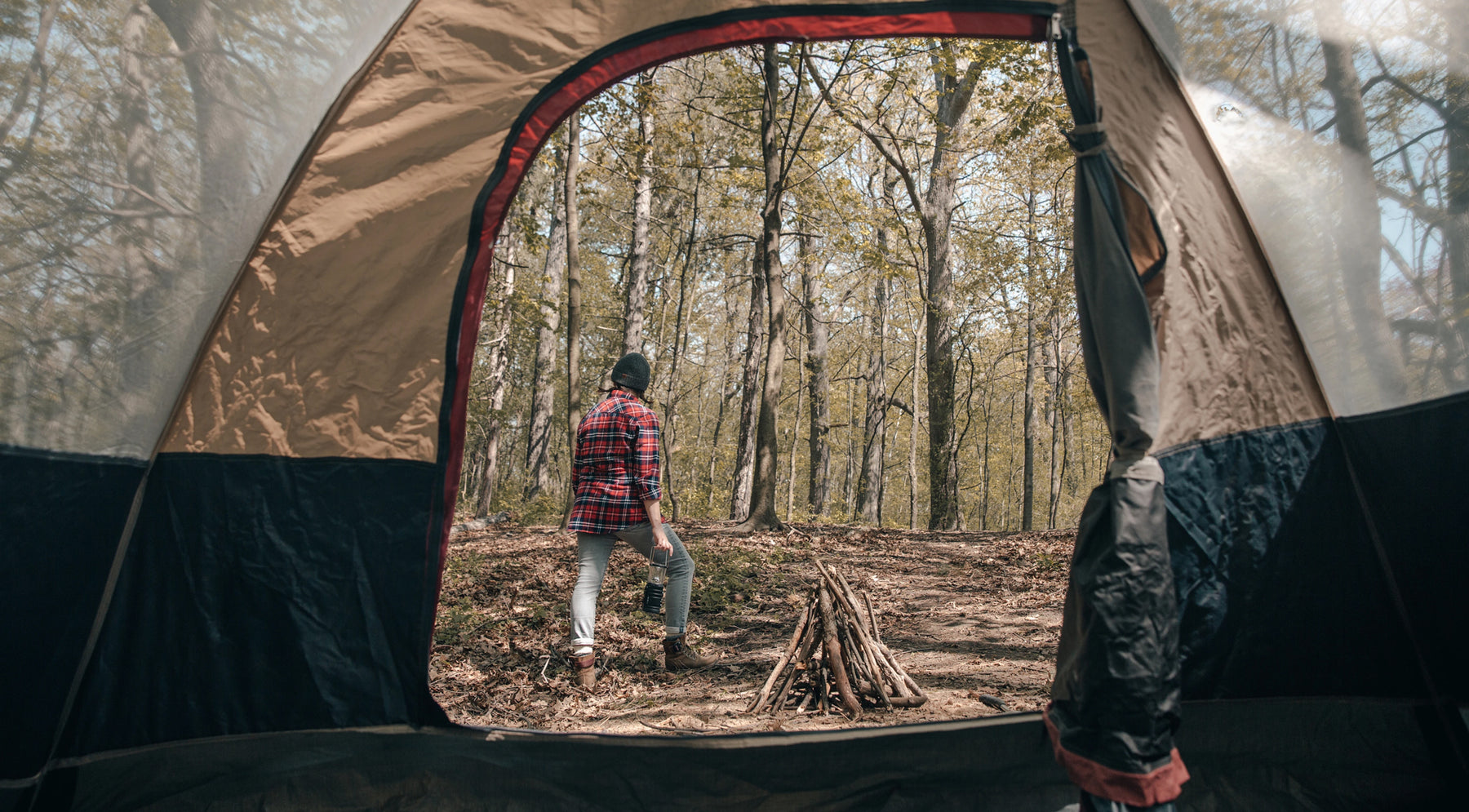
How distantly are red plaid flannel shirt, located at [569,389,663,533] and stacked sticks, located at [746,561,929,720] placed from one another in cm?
109

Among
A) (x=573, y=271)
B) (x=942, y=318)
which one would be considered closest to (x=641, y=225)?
(x=573, y=271)

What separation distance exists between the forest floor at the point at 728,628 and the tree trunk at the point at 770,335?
42 centimetres

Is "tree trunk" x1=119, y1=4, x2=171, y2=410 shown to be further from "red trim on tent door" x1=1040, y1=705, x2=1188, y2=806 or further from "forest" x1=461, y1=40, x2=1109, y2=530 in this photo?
"forest" x1=461, y1=40, x2=1109, y2=530

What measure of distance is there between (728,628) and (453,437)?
3.42 metres

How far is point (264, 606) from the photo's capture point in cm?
288

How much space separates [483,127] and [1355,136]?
3323 mm

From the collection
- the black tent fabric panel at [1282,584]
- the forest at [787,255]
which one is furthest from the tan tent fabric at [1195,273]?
the forest at [787,255]

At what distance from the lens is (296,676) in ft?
9.39

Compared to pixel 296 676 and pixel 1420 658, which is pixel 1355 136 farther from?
pixel 296 676

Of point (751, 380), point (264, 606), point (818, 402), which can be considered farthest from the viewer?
point (818, 402)

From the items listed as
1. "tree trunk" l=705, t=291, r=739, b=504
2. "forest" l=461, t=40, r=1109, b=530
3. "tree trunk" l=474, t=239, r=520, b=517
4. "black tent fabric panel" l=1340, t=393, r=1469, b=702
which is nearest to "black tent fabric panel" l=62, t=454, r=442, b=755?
"black tent fabric panel" l=1340, t=393, r=1469, b=702

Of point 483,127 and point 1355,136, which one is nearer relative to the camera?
point 1355,136

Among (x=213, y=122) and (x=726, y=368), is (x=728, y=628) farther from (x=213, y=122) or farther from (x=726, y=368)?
(x=726, y=368)

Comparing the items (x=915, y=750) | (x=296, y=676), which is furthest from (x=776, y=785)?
(x=296, y=676)
